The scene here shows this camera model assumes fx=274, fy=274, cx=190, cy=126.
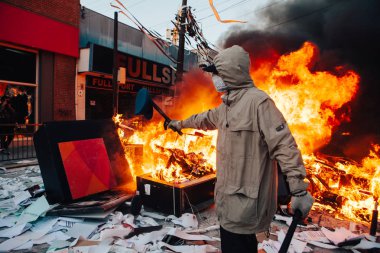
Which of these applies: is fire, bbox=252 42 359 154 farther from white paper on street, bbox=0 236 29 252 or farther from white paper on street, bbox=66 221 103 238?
white paper on street, bbox=0 236 29 252

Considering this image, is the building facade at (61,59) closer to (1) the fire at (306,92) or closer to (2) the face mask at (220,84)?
(1) the fire at (306,92)

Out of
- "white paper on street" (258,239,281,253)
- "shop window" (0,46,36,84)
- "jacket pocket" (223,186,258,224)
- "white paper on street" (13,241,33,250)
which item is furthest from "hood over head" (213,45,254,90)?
"shop window" (0,46,36,84)

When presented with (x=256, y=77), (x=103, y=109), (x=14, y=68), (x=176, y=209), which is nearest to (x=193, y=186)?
(x=176, y=209)

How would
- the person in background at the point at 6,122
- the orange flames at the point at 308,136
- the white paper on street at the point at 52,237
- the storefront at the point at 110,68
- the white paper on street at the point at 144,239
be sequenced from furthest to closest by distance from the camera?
the storefront at the point at 110,68 → the person in background at the point at 6,122 → the orange flames at the point at 308,136 → the white paper on street at the point at 52,237 → the white paper on street at the point at 144,239

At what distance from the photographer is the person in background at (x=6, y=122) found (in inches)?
399

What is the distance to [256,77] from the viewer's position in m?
9.48

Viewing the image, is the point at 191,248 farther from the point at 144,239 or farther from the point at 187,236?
the point at 144,239

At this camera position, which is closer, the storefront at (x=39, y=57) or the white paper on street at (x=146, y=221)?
the white paper on street at (x=146, y=221)

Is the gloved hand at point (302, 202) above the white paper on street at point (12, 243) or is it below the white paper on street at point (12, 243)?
above

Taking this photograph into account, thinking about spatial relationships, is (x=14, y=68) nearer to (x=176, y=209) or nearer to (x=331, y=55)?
(x=176, y=209)

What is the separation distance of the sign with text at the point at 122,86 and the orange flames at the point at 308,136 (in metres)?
6.86

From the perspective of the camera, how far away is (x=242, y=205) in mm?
2264

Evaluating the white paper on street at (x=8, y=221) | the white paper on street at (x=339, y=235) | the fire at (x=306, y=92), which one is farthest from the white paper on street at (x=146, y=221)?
the fire at (x=306, y=92)

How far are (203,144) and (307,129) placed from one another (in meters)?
3.32
